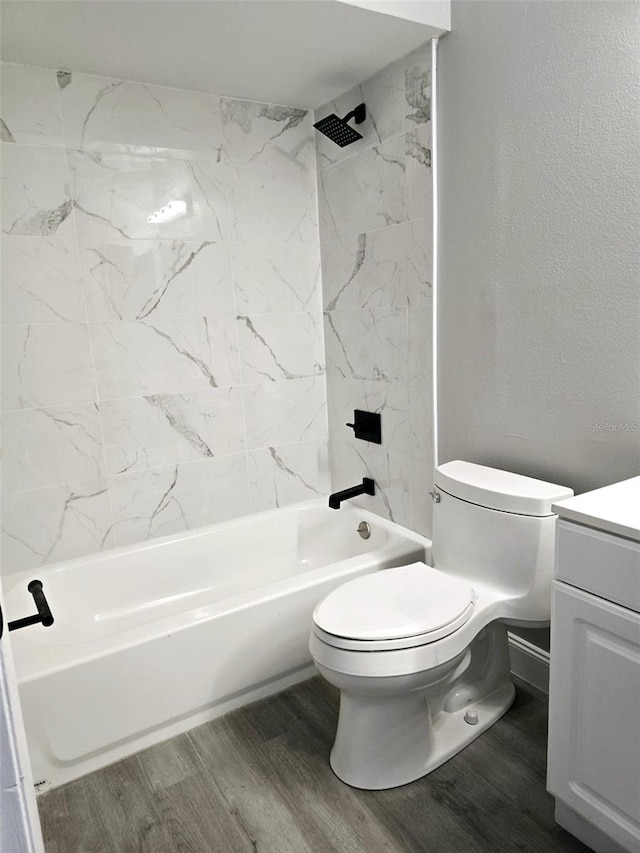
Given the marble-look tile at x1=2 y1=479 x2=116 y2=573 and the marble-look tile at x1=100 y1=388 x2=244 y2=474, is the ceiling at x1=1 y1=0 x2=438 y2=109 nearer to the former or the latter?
the marble-look tile at x1=100 y1=388 x2=244 y2=474

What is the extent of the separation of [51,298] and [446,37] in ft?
5.37

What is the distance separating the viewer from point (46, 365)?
86.2 inches

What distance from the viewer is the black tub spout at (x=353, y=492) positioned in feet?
7.70

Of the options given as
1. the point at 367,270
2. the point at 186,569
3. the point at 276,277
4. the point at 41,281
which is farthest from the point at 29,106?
the point at 186,569

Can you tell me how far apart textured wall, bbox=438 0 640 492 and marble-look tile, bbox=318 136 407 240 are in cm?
23

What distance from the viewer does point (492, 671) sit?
1917 mm

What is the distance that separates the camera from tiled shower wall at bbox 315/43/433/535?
7.12 ft

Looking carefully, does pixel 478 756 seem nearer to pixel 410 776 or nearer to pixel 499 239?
pixel 410 776

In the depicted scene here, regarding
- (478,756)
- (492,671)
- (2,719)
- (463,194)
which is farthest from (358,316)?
(2,719)

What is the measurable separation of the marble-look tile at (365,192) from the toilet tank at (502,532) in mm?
1065

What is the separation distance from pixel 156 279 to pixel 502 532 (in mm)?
1605

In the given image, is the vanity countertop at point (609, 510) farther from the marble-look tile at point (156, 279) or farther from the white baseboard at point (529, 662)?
the marble-look tile at point (156, 279)

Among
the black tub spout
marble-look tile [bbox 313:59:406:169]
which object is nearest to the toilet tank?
the black tub spout

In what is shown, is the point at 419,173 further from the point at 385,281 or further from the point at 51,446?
the point at 51,446
